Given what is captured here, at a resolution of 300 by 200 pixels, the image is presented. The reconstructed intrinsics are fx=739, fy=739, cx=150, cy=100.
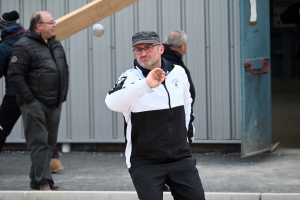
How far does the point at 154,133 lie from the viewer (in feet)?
17.2

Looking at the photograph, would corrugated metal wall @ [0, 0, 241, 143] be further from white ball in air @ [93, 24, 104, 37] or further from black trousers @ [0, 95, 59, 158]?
black trousers @ [0, 95, 59, 158]

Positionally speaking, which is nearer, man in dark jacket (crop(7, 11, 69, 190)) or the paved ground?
man in dark jacket (crop(7, 11, 69, 190))

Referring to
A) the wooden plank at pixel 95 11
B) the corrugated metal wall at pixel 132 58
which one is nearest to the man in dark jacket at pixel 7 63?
the corrugated metal wall at pixel 132 58

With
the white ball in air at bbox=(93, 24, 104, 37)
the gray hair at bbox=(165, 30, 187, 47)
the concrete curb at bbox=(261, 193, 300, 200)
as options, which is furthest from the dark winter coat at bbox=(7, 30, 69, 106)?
the concrete curb at bbox=(261, 193, 300, 200)

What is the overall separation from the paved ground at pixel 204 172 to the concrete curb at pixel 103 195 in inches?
15.4

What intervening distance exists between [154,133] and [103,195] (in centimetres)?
261

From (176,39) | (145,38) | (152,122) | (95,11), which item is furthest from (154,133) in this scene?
(176,39)

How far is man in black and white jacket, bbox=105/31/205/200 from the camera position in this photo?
5.25 meters

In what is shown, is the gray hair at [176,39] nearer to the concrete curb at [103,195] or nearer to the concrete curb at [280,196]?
the concrete curb at [103,195]

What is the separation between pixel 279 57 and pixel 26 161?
12.6 meters

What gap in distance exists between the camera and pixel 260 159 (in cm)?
984

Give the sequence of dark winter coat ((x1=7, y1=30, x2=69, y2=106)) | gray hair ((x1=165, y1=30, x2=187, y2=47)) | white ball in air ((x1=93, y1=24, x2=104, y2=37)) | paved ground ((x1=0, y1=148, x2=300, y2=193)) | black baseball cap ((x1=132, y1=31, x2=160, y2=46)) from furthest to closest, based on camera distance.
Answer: white ball in air ((x1=93, y1=24, x2=104, y2=37)) < paved ground ((x1=0, y1=148, x2=300, y2=193)) < dark winter coat ((x1=7, y1=30, x2=69, y2=106)) < gray hair ((x1=165, y1=30, x2=187, y2=47)) < black baseball cap ((x1=132, y1=31, x2=160, y2=46))

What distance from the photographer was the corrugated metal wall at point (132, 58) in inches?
396

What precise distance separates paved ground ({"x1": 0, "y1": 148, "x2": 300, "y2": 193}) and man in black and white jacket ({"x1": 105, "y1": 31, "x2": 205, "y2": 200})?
275cm
